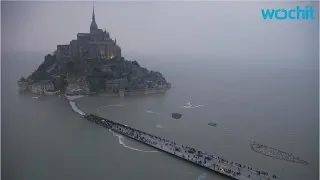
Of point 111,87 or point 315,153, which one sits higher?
point 111,87

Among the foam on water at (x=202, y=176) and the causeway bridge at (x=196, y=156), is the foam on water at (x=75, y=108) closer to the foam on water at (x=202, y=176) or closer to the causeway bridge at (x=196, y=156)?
the causeway bridge at (x=196, y=156)

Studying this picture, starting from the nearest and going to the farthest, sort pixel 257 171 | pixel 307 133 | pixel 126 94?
1. pixel 257 171
2. pixel 307 133
3. pixel 126 94

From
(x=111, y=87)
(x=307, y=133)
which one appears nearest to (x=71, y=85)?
(x=111, y=87)

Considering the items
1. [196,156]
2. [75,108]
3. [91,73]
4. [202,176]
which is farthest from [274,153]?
[91,73]

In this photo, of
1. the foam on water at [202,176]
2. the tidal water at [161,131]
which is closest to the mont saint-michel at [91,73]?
the tidal water at [161,131]

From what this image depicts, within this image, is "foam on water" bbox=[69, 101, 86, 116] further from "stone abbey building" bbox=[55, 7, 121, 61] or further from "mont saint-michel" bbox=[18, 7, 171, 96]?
"stone abbey building" bbox=[55, 7, 121, 61]

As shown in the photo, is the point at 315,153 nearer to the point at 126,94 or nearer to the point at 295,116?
the point at 295,116
